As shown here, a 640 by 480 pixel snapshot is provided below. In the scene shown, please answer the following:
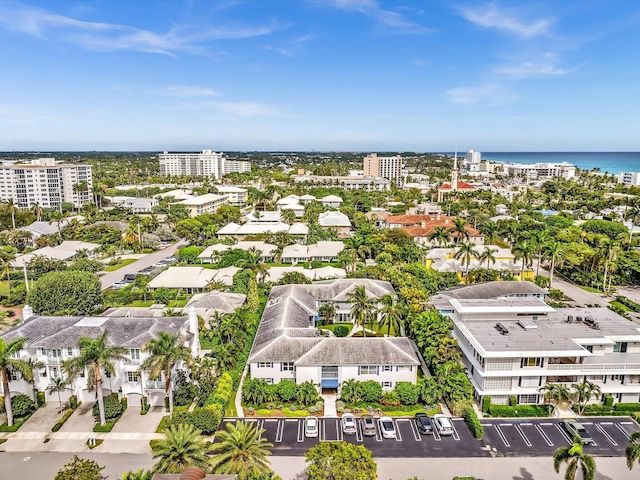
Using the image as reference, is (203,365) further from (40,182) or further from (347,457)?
(40,182)

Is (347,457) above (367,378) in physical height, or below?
above

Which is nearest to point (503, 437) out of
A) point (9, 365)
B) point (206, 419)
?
point (206, 419)

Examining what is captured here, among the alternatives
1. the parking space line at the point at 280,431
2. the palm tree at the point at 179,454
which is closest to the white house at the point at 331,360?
the parking space line at the point at 280,431

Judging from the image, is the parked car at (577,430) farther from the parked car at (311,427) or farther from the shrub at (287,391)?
the shrub at (287,391)

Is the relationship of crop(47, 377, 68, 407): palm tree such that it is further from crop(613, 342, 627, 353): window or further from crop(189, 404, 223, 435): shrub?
crop(613, 342, 627, 353): window

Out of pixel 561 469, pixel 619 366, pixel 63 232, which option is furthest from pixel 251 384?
pixel 63 232

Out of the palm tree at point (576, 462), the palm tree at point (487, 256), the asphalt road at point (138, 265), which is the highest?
the palm tree at point (487, 256)
